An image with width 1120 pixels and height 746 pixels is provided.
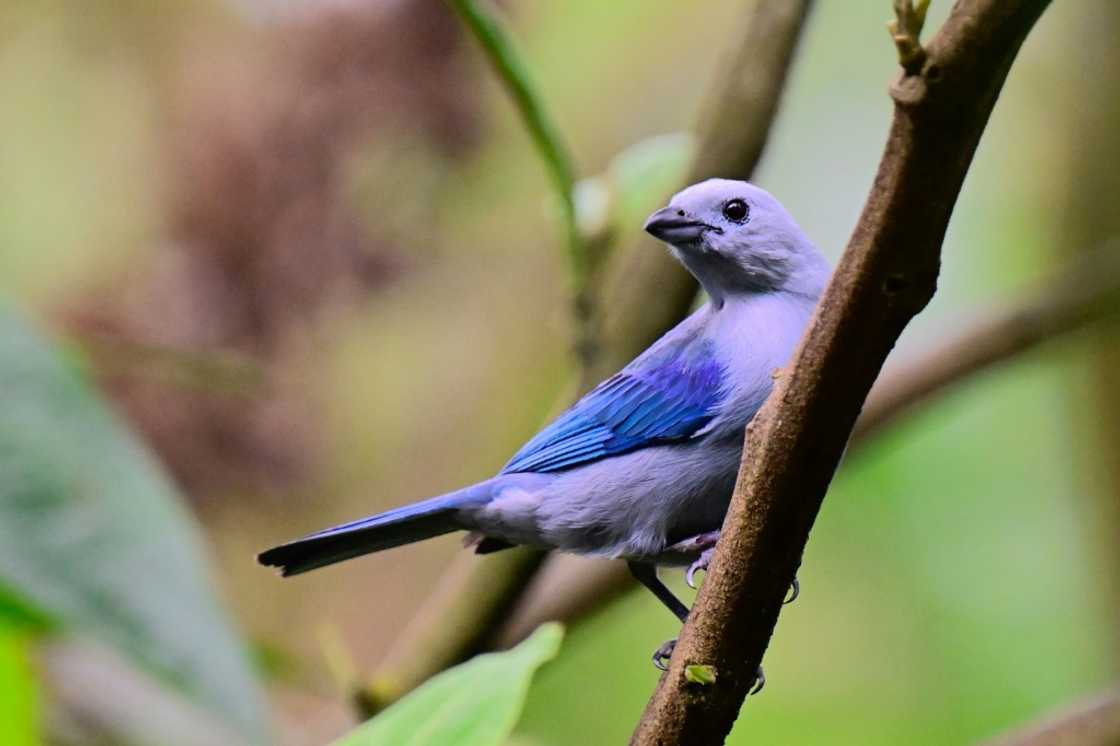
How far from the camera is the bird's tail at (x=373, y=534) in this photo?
1.67 meters

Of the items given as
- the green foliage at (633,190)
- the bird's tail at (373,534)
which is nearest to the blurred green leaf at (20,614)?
the bird's tail at (373,534)

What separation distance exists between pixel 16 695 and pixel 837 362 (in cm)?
153

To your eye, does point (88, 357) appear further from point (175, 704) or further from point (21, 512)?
point (21, 512)

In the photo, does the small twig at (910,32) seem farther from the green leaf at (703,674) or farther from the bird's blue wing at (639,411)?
the bird's blue wing at (639,411)

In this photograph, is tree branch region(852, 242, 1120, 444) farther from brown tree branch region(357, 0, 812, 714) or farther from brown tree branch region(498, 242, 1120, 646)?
brown tree branch region(357, 0, 812, 714)

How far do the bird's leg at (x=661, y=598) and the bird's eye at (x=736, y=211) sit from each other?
0.49m

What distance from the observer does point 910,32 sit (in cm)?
96

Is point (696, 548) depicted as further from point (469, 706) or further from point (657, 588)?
point (469, 706)

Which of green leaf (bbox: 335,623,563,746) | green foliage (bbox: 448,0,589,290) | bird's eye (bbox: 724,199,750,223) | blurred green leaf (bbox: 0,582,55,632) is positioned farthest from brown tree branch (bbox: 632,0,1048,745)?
green foliage (bbox: 448,0,589,290)

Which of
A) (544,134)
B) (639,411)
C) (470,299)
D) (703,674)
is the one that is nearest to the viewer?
(703,674)

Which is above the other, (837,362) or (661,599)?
(661,599)

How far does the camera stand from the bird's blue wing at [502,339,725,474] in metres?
1.71

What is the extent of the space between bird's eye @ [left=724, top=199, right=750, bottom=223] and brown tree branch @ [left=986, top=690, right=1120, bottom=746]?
126cm

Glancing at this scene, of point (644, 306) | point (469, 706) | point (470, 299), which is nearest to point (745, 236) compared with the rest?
point (469, 706)
